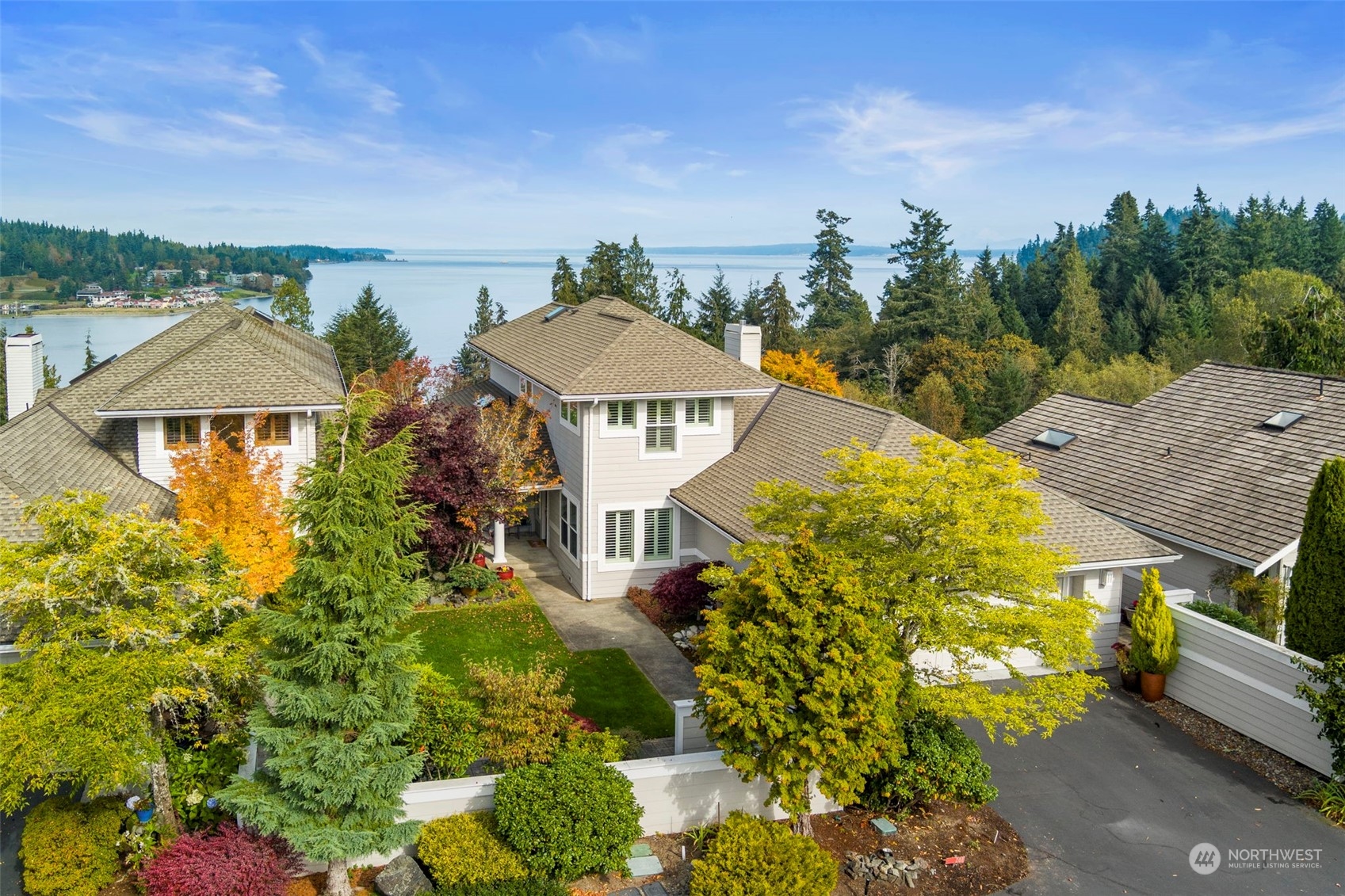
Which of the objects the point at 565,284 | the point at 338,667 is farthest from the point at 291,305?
the point at 338,667

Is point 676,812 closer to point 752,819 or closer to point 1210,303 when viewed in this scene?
point 752,819

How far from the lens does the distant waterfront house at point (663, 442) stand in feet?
75.5

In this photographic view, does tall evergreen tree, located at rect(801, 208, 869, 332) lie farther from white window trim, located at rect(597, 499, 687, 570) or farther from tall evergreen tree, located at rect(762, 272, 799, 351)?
white window trim, located at rect(597, 499, 687, 570)

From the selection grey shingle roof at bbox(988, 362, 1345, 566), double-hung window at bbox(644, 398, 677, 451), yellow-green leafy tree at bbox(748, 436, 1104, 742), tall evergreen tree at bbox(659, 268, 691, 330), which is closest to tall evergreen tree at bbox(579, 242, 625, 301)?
tall evergreen tree at bbox(659, 268, 691, 330)

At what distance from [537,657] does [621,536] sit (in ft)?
17.2

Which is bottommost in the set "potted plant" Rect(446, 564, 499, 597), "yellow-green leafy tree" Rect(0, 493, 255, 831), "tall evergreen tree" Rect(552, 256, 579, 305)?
"potted plant" Rect(446, 564, 499, 597)

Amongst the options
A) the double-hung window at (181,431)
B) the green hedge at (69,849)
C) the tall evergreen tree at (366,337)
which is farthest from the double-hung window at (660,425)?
the tall evergreen tree at (366,337)

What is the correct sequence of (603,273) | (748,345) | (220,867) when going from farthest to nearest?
(603,273)
(748,345)
(220,867)

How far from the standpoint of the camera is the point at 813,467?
2180 centimetres

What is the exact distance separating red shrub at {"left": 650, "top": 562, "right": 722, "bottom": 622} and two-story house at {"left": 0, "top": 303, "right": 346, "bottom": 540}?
322 inches

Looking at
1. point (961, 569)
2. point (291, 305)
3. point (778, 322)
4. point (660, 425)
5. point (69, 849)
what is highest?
point (291, 305)

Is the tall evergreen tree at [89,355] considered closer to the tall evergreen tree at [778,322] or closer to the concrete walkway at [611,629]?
the tall evergreen tree at [778,322]

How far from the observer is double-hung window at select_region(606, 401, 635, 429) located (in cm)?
2386

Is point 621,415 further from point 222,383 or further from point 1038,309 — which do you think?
point 1038,309
